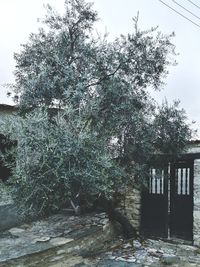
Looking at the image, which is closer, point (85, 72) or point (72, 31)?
point (85, 72)

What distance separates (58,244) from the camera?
8.21 meters

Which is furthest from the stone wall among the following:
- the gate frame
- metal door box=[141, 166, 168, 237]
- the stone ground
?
the gate frame

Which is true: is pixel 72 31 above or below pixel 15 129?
above

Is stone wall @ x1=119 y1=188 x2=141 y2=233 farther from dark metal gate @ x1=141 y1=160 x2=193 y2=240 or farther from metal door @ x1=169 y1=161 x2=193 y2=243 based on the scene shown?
metal door @ x1=169 y1=161 x2=193 y2=243

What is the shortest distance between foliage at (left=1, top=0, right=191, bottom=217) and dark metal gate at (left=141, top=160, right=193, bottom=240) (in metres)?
0.96

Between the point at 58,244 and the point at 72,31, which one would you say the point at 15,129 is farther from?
the point at 72,31

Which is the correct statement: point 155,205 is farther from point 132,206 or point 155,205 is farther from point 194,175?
point 194,175

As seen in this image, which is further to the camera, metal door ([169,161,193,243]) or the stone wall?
the stone wall

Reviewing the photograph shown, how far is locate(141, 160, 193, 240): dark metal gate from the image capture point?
1027cm

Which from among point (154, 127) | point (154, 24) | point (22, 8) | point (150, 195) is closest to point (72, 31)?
point (22, 8)

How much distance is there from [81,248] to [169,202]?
3344mm

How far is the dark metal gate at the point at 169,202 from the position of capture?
1027cm

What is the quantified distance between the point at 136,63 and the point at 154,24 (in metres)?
1.20

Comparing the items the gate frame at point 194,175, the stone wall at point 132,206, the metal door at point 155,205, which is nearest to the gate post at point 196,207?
the gate frame at point 194,175
